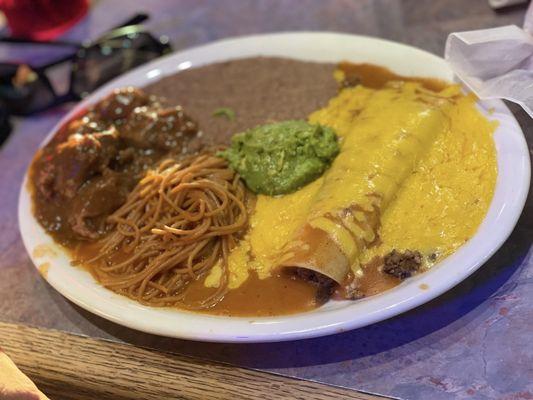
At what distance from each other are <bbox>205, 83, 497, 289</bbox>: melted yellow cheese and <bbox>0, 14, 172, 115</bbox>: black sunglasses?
58.9 inches

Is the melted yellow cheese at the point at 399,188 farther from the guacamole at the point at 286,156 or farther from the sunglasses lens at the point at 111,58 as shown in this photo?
the sunglasses lens at the point at 111,58

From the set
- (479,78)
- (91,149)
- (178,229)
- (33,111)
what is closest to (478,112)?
(479,78)

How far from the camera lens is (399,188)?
1.89m

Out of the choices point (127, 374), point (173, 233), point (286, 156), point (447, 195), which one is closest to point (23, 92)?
point (173, 233)

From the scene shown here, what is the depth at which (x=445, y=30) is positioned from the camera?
9.14 feet

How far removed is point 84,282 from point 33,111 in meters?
1.58

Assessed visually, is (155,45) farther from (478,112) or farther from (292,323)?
(292,323)

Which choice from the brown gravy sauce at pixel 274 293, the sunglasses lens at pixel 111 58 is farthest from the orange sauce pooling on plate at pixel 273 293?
the sunglasses lens at pixel 111 58

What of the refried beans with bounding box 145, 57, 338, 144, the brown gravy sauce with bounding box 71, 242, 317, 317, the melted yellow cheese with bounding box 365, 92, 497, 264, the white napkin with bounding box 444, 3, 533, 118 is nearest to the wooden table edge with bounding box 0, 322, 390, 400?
the brown gravy sauce with bounding box 71, 242, 317, 317

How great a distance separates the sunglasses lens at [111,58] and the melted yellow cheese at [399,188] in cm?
148

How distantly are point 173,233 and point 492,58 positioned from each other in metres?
1.39

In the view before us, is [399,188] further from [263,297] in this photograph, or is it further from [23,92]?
[23,92]

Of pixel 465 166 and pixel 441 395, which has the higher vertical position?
pixel 465 166

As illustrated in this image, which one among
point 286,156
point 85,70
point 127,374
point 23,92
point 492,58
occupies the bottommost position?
point 127,374
